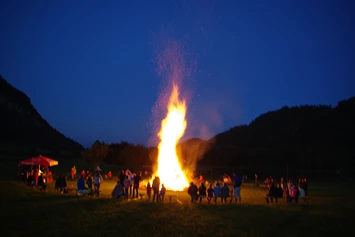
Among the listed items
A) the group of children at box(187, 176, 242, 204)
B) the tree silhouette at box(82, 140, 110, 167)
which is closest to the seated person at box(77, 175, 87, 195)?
the group of children at box(187, 176, 242, 204)

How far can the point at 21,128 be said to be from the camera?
306ft

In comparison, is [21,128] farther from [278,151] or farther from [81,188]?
[81,188]

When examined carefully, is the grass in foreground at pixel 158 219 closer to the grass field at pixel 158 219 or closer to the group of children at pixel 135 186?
the grass field at pixel 158 219

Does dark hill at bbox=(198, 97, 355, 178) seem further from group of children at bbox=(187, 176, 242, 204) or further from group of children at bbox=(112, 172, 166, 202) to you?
group of children at bbox=(112, 172, 166, 202)

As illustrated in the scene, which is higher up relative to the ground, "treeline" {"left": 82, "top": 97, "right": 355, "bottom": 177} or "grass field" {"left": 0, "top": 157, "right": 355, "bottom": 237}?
"treeline" {"left": 82, "top": 97, "right": 355, "bottom": 177}

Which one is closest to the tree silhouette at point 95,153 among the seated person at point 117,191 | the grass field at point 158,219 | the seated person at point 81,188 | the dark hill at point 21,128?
the dark hill at point 21,128

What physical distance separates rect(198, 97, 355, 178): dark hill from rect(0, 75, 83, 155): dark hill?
3651 centimetres

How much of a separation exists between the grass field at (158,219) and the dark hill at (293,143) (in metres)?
38.5

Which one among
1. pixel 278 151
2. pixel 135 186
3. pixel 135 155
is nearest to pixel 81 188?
pixel 135 186

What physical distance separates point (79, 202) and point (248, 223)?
8.93 meters

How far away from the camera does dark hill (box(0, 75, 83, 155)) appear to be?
81.1 m

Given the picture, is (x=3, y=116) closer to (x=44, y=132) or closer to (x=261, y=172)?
(x=44, y=132)

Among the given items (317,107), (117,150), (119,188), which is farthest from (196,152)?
(317,107)

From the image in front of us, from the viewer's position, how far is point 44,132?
99.4 metres
